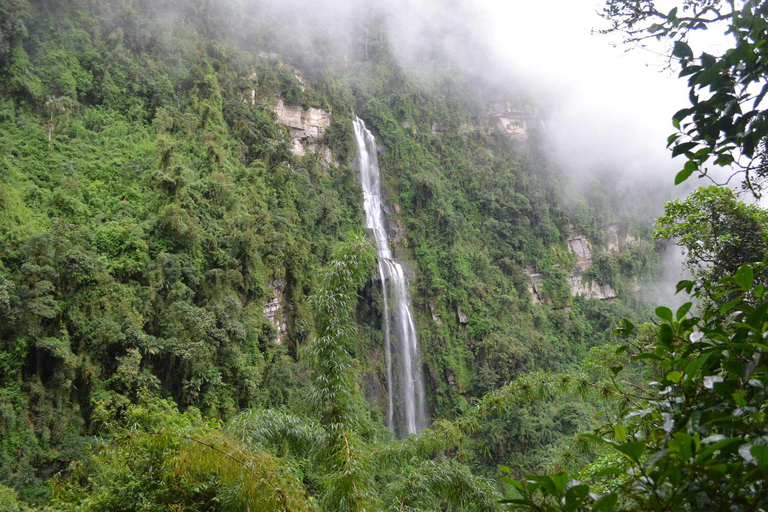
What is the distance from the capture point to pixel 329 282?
3.64 m

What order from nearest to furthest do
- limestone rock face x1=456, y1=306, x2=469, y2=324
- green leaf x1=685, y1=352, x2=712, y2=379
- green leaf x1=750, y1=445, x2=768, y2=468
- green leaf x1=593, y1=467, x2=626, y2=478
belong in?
1. green leaf x1=750, y1=445, x2=768, y2=468
2. green leaf x1=593, y1=467, x2=626, y2=478
3. green leaf x1=685, y1=352, x2=712, y2=379
4. limestone rock face x1=456, y1=306, x2=469, y2=324

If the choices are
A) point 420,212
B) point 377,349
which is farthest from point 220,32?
point 377,349

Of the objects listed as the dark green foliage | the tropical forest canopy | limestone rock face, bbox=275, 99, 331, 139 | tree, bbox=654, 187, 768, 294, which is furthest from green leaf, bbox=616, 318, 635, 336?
limestone rock face, bbox=275, 99, 331, 139

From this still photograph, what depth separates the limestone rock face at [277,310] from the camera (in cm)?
1340

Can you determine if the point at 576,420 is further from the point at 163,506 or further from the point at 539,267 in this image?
the point at 163,506

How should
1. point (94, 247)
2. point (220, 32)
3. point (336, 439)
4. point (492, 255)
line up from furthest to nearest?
1. point (492, 255)
2. point (220, 32)
3. point (94, 247)
4. point (336, 439)

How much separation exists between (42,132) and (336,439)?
11.5 m

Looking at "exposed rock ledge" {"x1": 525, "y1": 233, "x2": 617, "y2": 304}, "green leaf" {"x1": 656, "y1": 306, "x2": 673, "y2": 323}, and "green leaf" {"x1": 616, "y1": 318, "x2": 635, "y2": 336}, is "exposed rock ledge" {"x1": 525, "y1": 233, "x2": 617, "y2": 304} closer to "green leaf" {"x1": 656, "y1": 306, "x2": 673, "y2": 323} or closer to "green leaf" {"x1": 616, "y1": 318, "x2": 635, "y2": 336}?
"green leaf" {"x1": 616, "y1": 318, "x2": 635, "y2": 336}

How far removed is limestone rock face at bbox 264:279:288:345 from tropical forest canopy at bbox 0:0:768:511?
0.10 m

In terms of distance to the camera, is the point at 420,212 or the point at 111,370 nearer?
the point at 111,370

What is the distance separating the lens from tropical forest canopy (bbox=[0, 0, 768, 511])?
109cm

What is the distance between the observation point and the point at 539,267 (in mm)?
26406

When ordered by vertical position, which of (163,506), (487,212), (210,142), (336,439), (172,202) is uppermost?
(487,212)

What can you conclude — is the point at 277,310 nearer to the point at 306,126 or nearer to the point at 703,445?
the point at 306,126
